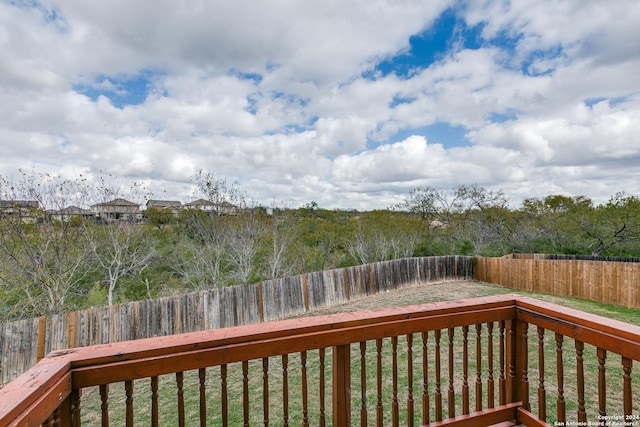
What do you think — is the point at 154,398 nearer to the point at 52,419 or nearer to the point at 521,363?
the point at 52,419

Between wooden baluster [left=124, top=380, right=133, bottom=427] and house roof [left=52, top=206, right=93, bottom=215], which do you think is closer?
wooden baluster [left=124, top=380, right=133, bottom=427]

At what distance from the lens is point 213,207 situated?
12391 millimetres

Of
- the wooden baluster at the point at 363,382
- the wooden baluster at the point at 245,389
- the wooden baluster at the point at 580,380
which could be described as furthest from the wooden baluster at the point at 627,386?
the wooden baluster at the point at 245,389

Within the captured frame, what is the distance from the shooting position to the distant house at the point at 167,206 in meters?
11.2

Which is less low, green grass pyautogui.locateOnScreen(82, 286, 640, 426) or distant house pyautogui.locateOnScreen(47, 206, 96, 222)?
distant house pyautogui.locateOnScreen(47, 206, 96, 222)

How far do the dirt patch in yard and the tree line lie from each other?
358cm

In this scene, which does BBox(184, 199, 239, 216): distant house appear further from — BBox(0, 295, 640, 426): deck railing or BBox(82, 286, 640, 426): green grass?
BBox(0, 295, 640, 426): deck railing

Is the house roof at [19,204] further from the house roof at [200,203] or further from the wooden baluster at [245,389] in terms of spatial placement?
the wooden baluster at [245,389]

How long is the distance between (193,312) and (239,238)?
506cm

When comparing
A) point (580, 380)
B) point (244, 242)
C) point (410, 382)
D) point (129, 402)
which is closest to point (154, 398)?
point (129, 402)

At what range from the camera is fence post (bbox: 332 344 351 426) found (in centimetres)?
145

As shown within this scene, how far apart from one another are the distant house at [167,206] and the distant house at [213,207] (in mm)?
526

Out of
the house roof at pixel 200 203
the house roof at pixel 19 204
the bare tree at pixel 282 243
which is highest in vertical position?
the house roof at pixel 200 203

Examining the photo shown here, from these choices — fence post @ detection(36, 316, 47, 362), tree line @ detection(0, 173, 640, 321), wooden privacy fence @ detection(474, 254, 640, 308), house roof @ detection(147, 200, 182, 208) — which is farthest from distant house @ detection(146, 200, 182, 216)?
wooden privacy fence @ detection(474, 254, 640, 308)
